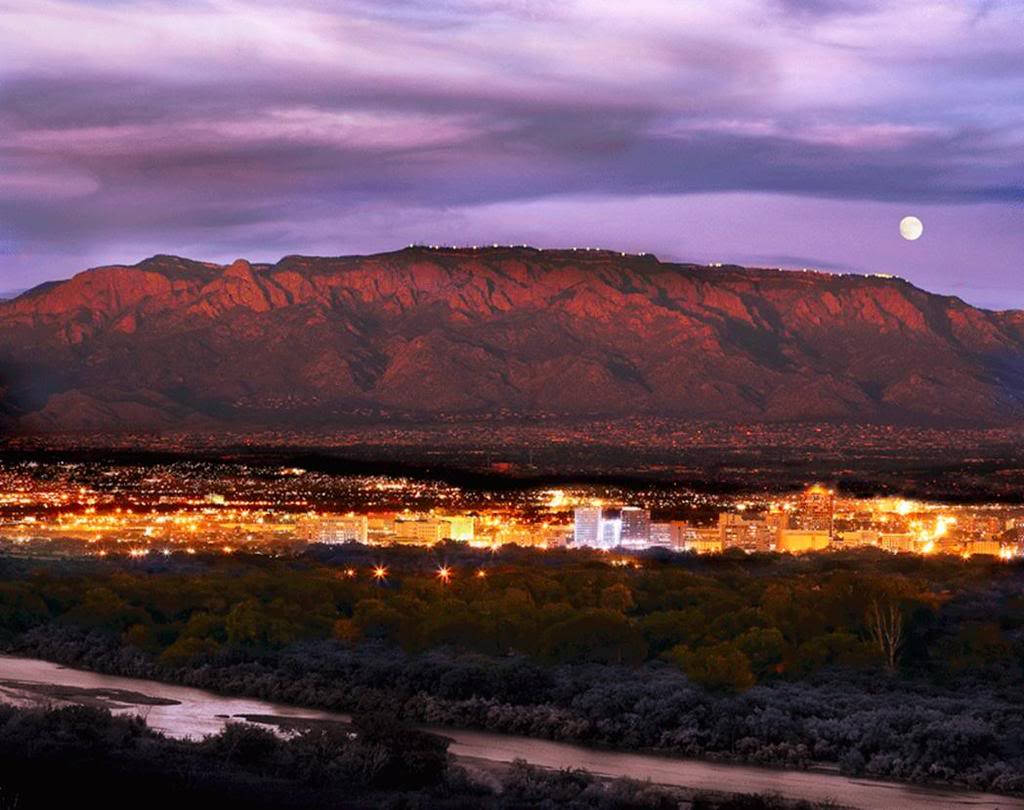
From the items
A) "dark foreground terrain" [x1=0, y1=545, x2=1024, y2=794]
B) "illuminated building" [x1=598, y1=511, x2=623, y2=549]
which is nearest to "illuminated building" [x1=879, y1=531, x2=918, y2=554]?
"illuminated building" [x1=598, y1=511, x2=623, y2=549]

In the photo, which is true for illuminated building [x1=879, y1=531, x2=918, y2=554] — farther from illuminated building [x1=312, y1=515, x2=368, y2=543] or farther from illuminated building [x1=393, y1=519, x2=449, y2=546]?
illuminated building [x1=312, y1=515, x2=368, y2=543]

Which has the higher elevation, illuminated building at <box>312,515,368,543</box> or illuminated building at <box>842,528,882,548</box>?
illuminated building at <box>842,528,882,548</box>

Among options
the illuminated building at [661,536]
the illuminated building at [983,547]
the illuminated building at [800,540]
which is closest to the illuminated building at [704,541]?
the illuminated building at [661,536]

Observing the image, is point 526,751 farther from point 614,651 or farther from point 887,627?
point 887,627

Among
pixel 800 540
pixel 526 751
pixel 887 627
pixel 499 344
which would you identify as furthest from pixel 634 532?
pixel 499 344

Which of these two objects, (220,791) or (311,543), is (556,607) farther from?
(311,543)

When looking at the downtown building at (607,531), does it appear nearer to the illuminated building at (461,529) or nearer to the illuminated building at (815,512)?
the illuminated building at (461,529)
